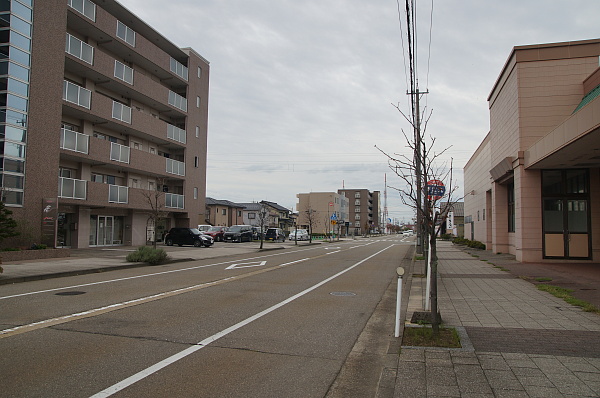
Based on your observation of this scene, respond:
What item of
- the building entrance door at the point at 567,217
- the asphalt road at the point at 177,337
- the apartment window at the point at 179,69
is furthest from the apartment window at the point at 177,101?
the building entrance door at the point at 567,217

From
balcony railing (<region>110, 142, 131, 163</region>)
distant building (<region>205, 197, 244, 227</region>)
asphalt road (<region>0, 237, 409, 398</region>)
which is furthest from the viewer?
distant building (<region>205, 197, 244, 227</region>)

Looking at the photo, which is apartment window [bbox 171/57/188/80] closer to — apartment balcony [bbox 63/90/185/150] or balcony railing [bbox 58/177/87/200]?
apartment balcony [bbox 63/90/185/150]

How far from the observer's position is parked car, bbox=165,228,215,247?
32094 mm

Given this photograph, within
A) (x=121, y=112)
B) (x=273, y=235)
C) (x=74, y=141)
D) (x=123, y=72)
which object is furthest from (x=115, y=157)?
(x=273, y=235)

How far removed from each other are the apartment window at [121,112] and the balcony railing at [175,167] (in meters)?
5.19

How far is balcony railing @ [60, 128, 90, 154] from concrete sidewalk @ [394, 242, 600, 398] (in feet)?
72.4

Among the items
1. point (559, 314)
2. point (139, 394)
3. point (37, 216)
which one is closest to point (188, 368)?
point (139, 394)

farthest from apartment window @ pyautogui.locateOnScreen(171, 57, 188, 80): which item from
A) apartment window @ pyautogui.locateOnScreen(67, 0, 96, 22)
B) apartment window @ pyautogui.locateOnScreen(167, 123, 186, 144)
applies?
apartment window @ pyautogui.locateOnScreen(67, 0, 96, 22)

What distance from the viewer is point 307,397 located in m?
4.36

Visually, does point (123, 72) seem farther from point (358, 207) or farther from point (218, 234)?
point (358, 207)

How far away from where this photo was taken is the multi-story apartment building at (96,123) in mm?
20562

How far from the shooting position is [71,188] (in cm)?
2497

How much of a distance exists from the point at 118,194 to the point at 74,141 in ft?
15.6

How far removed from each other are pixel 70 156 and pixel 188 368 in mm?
23981
